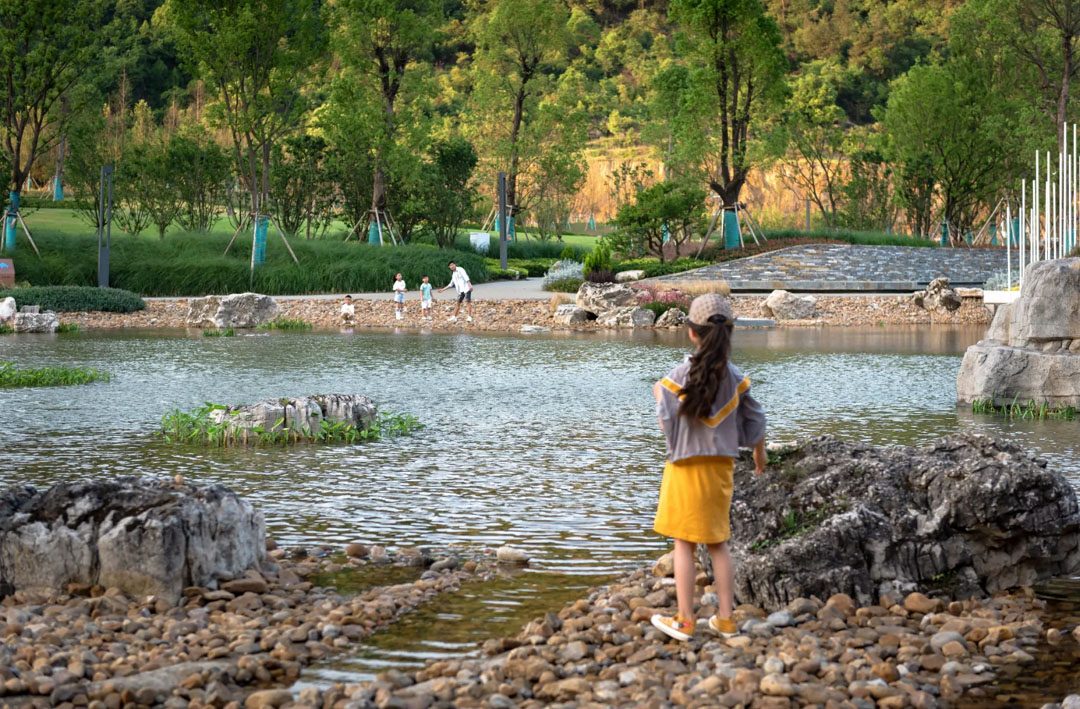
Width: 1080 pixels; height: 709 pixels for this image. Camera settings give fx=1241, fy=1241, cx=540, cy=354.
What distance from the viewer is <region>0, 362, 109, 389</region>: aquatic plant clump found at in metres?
14.6

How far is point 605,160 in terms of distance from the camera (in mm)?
71375

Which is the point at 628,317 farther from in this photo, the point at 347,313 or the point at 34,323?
the point at 34,323

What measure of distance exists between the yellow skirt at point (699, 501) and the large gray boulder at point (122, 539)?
208 centimetres

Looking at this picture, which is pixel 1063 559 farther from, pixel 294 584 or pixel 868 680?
pixel 294 584

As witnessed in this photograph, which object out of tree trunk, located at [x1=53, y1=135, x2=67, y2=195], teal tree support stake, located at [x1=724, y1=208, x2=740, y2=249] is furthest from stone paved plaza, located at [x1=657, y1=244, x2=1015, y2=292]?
tree trunk, located at [x1=53, y1=135, x2=67, y2=195]

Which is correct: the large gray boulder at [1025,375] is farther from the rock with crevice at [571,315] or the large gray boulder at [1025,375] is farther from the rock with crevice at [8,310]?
the rock with crevice at [8,310]

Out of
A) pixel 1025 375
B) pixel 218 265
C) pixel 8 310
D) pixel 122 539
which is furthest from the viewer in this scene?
pixel 218 265

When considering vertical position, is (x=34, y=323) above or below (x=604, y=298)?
below

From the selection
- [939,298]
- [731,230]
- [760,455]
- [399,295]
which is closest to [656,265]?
[731,230]

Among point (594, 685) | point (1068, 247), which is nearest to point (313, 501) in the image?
point (594, 685)

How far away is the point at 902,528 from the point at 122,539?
360 cm

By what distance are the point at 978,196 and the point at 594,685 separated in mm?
43594

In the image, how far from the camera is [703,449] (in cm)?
530

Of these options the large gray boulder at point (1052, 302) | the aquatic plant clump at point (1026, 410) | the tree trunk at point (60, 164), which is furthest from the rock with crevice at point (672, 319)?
the tree trunk at point (60, 164)
